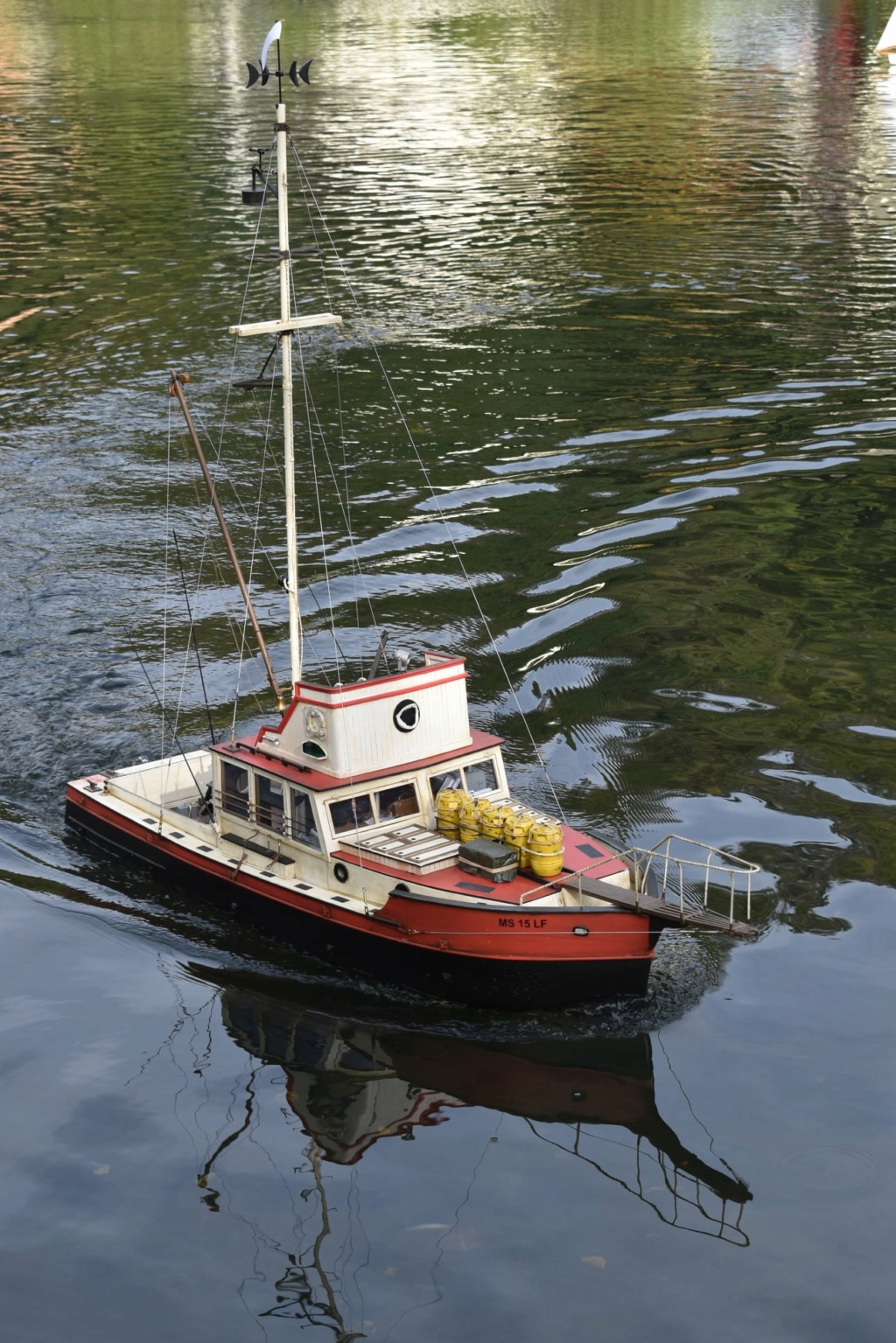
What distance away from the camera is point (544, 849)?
73.0 ft

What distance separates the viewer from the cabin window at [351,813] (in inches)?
922

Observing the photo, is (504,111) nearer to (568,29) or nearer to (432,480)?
(568,29)

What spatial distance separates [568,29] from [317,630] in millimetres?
97331

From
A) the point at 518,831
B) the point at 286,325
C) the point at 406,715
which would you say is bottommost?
the point at 518,831

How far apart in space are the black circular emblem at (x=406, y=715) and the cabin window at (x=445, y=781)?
95cm

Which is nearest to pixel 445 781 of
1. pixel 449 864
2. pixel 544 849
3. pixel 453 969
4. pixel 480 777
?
pixel 480 777

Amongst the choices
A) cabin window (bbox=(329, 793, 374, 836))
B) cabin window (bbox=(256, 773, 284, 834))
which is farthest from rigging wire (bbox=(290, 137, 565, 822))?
cabin window (bbox=(256, 773, 284, 834))

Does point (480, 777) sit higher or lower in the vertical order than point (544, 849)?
higher

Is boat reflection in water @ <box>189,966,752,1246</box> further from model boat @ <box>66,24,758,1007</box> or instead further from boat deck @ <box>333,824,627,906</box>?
boat deck @ <box>333,824,627,906</box>

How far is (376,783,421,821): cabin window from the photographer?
2381 cm

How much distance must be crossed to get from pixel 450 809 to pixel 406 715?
164 cm

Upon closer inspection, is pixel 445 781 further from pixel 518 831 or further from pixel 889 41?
pixel 889 41

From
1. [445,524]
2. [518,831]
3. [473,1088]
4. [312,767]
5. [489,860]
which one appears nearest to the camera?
[473,1088]

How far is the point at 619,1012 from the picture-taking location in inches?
860
